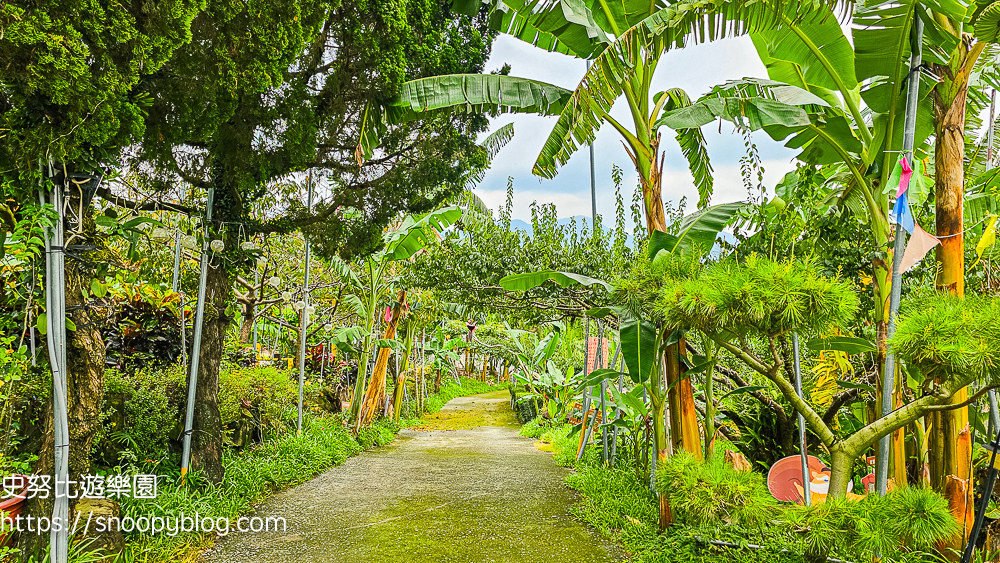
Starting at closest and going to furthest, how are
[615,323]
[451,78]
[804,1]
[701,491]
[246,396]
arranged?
[701,491], [804,1], [451,78], [246,396], [615,323]

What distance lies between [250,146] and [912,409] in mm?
4383

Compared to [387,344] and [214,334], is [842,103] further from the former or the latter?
[387,344]

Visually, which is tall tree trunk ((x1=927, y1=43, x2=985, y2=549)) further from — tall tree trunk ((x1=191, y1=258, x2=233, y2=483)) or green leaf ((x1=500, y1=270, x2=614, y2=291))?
tall tree trunk ((x1=191, y1=258, x2=233, y2=483))

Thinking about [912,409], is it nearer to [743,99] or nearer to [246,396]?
[743,99]

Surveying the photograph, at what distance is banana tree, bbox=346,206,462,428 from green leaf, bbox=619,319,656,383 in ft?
11.5

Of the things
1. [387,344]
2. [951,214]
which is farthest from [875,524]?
[387,344]

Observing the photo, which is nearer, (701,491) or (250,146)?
(701,491)

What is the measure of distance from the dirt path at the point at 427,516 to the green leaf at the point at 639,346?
4.37 feet

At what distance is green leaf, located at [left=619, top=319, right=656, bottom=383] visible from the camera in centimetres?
361

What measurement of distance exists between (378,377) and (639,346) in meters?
5.84

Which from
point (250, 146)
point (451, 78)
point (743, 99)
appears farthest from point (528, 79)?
point (250, 146)

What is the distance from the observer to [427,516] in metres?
4.48

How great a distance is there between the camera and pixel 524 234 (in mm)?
6016

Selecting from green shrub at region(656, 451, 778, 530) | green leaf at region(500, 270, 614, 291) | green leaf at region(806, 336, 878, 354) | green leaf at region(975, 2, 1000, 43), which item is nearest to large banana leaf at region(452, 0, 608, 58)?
green leaf at region(500, 270, 614, 291)
